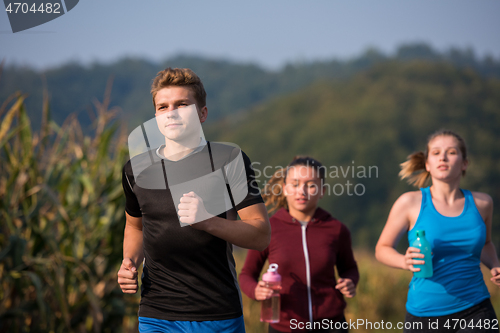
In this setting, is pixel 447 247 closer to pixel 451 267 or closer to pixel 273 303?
pixel 451 267

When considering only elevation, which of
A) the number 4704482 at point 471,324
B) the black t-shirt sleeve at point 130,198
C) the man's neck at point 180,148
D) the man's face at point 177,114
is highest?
the man's face at point 177,114

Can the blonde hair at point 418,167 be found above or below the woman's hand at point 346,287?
above

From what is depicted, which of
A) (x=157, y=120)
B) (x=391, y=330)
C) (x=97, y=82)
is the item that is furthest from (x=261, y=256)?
(x=97, y=82)

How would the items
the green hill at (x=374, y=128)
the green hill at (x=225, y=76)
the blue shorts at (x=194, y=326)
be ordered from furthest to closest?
the green hill at (x=225, y=76) < the green hill at (x=374, y=128) < the blue shorts at (x=194, y=326)

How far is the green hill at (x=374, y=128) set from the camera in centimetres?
4153

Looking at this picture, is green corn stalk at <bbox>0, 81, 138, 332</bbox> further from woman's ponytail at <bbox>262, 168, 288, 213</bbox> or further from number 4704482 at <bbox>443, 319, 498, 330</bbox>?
number 4704482 at <bbox>443, 319, 498, 330</bbox>

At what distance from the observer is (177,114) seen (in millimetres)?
2094

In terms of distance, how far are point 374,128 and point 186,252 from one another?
52927mm

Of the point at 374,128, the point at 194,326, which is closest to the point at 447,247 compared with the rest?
the point at 194,326

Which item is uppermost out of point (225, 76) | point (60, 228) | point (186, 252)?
point (225, 76)

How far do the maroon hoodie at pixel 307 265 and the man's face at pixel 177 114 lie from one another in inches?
52.4

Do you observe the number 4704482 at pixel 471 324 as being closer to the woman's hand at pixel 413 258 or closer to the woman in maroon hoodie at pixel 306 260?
the woman's hand at pixel 413 258

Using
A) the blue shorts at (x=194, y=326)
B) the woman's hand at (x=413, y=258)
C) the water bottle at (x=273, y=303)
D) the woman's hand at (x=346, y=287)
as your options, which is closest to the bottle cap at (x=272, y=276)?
the water bottle at (x=273, y=303)

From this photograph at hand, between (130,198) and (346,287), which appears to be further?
(346,287)
